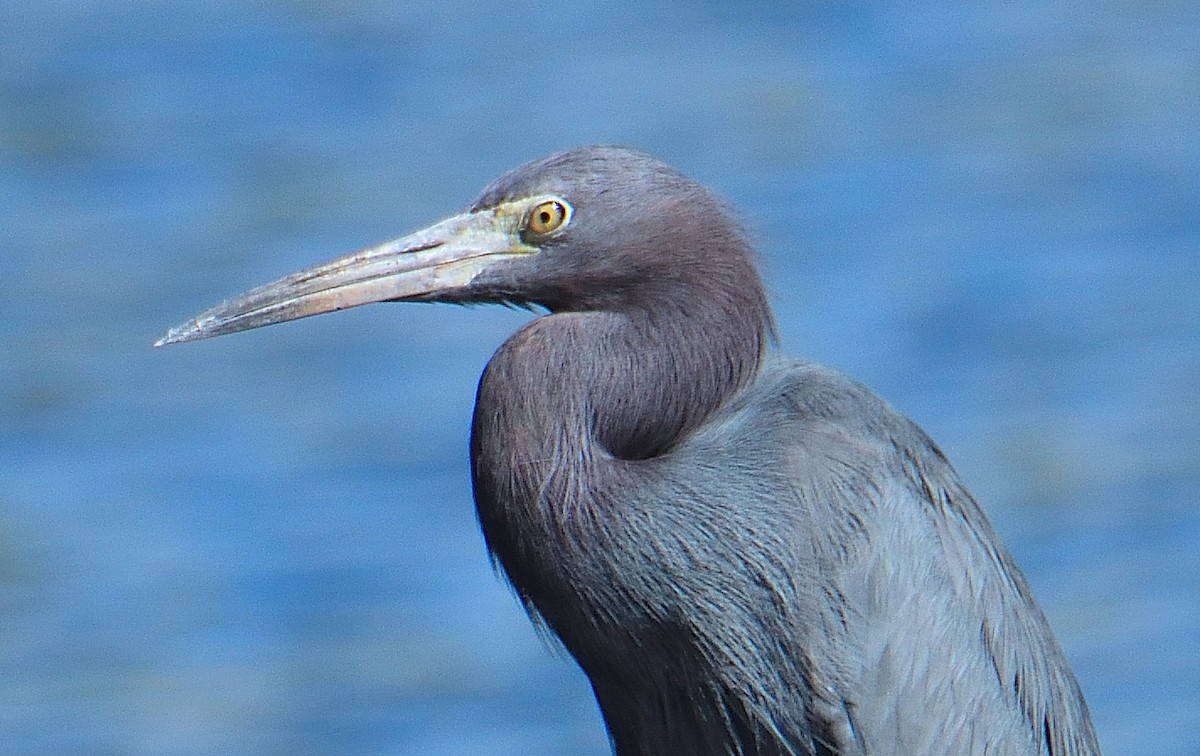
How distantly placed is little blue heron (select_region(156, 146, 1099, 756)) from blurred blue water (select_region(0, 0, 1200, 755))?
651 cm

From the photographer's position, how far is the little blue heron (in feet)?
20.3

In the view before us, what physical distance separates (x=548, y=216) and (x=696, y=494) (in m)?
0.84

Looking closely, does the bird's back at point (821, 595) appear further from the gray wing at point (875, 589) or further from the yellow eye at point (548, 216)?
the yellow eye at point (548, 216)

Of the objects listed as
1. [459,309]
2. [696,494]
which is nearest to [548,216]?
[696,494]

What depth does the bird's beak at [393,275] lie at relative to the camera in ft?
21.0

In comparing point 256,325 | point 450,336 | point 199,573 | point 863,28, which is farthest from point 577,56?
point 256,325

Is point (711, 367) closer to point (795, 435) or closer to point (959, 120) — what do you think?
point (795, 435)

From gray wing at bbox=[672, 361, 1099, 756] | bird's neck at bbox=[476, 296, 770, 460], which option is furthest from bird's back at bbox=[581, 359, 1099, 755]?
bird's neck at bbox=[476, 296, 770, 460]

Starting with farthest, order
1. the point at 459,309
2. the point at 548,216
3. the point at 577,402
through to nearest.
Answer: the point at 459,309, the point at 548,216, the point at 577,402

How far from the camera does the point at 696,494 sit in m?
→ 6.24

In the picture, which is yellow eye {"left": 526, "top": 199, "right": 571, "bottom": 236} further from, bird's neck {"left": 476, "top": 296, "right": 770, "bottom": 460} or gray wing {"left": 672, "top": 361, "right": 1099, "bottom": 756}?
gray wing {"left": 672, "top": 361, "right": 1099, "bottom": 756}

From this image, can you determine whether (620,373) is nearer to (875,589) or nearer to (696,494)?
(696,494)

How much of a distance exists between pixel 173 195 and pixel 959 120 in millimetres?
6120

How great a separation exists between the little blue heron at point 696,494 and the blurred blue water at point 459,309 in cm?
651
